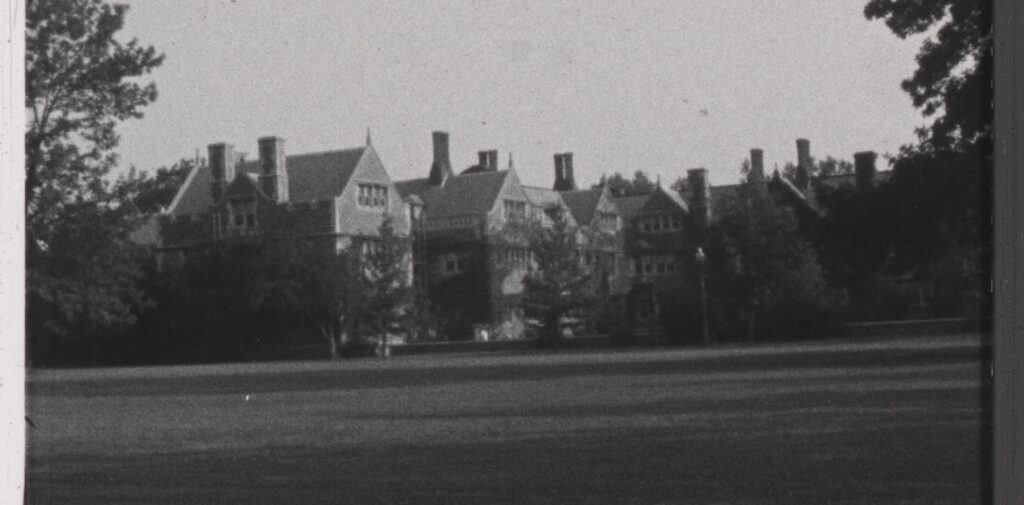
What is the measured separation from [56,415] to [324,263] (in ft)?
18.1

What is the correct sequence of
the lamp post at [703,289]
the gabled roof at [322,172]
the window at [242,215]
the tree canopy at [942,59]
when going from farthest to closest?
the lamp post at [703,289], the window at [242,215], the gabled roof at [322,172], the tree canopy at [942,59]

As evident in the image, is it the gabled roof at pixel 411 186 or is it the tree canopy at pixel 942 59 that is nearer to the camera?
the tree canopy at pixel 942 59

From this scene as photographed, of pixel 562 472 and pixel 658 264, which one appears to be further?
pixel 658 264

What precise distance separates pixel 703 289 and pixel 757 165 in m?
2.42

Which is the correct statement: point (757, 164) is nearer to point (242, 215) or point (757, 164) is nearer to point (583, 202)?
point (583, 202)

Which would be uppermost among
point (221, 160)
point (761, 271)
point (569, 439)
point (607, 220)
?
point (221, 160)

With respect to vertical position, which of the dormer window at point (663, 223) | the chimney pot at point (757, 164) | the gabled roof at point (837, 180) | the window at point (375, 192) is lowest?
the dormer window at point (663, 223)

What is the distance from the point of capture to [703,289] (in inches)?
264

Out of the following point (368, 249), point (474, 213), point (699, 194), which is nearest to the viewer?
point (699, 194)

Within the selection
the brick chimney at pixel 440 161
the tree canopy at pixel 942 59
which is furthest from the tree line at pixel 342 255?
the brick chimney at pixel 440 161

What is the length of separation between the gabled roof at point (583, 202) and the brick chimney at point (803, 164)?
730mm

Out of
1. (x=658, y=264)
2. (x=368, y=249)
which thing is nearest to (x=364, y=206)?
(x=368, y=249)

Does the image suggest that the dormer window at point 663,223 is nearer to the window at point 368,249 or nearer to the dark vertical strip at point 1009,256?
the window at point 368,249

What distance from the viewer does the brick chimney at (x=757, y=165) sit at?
3.88 m
